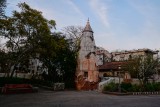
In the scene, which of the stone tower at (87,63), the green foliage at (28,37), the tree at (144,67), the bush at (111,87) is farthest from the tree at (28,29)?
the tree at (144,67)

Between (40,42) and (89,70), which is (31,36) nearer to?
(40,42)

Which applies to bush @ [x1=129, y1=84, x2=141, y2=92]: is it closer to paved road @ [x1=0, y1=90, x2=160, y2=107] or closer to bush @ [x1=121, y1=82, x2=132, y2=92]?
bush @ [x1=121, y1=82, x2=132, y2=92]

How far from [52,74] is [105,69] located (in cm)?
1536

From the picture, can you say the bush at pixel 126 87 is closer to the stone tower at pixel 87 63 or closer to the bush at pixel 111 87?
the bush at pixel 111 87

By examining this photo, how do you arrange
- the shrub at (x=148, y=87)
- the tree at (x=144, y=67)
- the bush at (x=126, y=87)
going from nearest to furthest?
the bush at (x=126, y=87) → the shrub at (x=148, y=87) → the tree at (x=144, y=67)

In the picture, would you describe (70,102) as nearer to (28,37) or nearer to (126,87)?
(126,87)

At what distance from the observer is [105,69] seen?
51.0 m

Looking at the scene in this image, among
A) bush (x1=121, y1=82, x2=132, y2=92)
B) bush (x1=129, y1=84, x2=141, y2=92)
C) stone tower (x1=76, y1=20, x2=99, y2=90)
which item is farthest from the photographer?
stone tower (x1=76, y1=20, x2=99, y2=90)

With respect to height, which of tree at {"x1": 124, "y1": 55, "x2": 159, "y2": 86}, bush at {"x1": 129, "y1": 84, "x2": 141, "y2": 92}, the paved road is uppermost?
tree at {"x1": 124, "y1": 55, "x2": 159, "y2": 86}

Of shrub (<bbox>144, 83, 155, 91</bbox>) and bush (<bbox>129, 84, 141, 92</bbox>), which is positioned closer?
bush (<bbox>129, 84, 141, 92</bbox>)

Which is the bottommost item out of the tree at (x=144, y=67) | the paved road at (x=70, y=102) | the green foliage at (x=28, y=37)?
the paved road at (x=70, y=102)

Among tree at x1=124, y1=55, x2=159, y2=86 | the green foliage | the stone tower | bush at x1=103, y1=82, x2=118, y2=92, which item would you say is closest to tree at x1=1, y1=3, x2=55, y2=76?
the green foliage

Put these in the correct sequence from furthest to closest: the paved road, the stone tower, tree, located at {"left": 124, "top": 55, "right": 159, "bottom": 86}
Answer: the stone tower < tree, located at {"left": 124, "top": 55, "right": 159, "bottom": 86} < the paved road

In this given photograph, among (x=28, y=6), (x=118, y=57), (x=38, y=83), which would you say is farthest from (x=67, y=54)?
(x=118, y=57)
